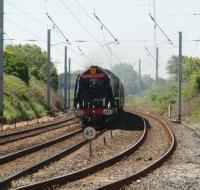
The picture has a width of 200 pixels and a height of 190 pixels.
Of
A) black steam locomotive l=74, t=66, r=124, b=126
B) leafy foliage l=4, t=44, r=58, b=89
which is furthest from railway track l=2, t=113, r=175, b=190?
leafy foliage l=4, t=44, r=58, b=89

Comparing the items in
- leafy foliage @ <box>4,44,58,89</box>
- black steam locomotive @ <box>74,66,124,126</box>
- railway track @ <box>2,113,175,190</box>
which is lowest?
railway track @ <box>2,113,175,190</box>

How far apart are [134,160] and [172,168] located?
2192 millimetres

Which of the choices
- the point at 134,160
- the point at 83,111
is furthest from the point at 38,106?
the point at 134,160

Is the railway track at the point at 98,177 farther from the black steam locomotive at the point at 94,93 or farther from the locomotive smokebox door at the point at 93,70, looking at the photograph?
the locomotive smokebox door at the point at 93,70

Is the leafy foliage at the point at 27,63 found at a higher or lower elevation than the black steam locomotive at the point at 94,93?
higher

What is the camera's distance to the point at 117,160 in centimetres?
1795

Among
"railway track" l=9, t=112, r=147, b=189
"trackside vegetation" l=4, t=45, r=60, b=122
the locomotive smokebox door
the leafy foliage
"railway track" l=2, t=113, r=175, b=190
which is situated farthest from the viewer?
the leafy foliage

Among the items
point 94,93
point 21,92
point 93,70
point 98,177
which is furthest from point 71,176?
point 21,92

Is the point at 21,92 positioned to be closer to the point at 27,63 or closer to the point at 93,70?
the point at 93,70

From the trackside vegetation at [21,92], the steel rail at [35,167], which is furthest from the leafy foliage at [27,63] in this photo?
the steel rail at [35,167]

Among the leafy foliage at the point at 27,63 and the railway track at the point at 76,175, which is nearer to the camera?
the railway track at the point at 76,175

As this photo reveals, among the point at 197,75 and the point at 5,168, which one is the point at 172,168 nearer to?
the point at 5,168

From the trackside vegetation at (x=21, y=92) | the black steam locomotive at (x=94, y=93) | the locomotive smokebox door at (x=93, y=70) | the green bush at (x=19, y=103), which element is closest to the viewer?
the black steam locomotive at (x=94, y=93)

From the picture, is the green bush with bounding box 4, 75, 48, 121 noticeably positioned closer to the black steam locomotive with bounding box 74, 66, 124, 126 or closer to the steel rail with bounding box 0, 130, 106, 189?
Result: the black steam locomotive with bounding box 74, 66, 124, 126
